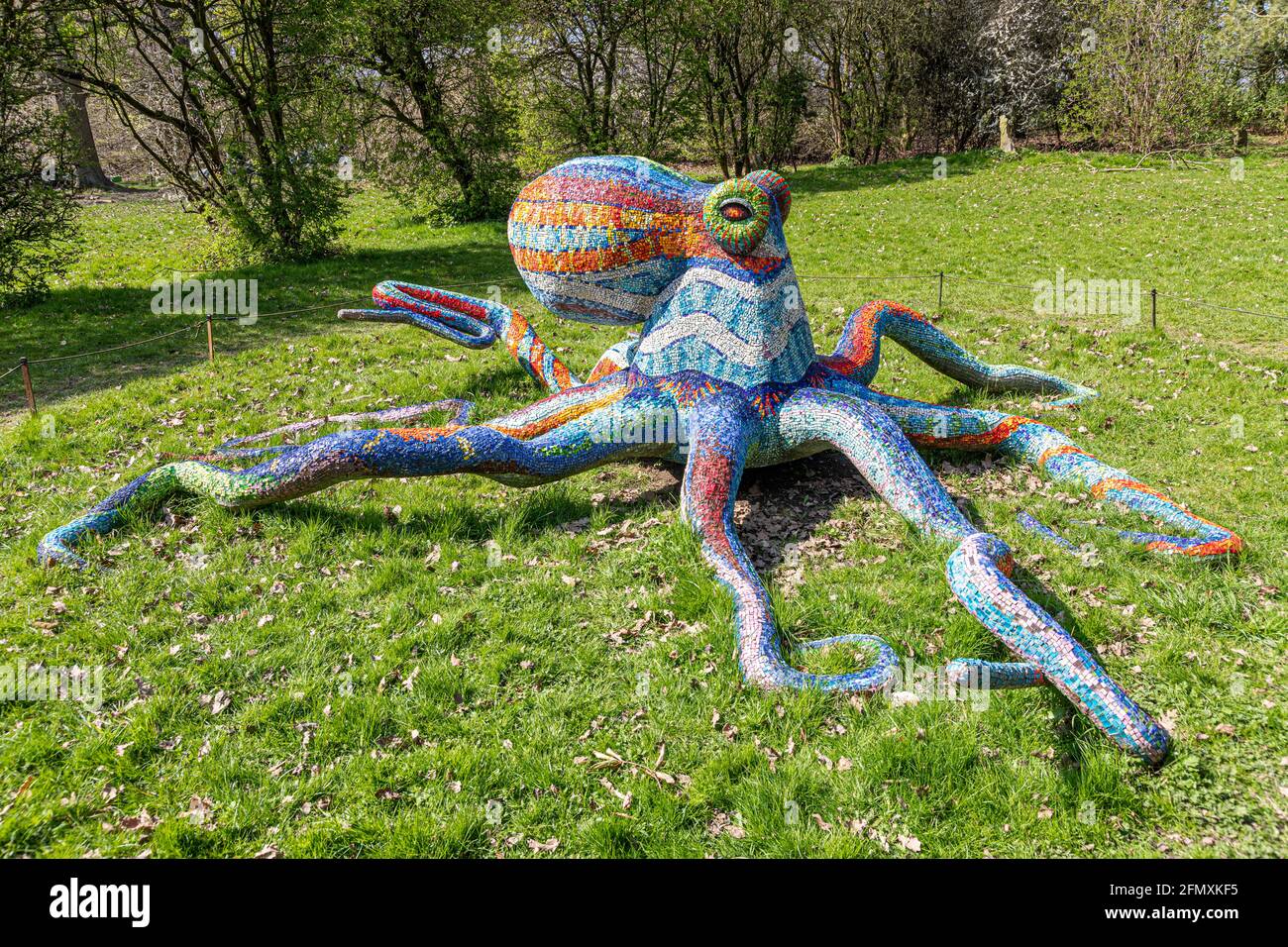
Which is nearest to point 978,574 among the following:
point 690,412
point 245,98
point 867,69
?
point 690,412

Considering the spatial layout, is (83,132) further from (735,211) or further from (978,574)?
(978,574)

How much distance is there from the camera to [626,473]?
720 centimetres

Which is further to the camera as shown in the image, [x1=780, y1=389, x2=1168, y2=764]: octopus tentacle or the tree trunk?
the tree trunk

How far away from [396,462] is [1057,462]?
5.08 metres

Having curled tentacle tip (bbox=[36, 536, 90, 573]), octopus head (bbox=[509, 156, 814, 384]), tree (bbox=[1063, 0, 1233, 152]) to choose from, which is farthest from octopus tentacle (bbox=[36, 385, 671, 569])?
tree (bbox=[1063, 0, 1233, 152])

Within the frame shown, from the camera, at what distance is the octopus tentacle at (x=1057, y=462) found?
531 centimetres

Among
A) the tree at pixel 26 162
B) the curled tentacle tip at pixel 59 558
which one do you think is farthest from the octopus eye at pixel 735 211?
the tree at pixel 26 162

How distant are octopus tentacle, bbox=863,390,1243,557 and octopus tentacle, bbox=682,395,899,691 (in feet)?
4.70

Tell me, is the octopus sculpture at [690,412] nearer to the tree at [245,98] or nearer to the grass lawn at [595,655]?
the grass lawn at [595,655]

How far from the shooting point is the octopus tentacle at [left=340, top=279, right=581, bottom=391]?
26.2 feet

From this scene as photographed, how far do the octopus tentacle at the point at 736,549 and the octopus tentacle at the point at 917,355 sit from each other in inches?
51.6

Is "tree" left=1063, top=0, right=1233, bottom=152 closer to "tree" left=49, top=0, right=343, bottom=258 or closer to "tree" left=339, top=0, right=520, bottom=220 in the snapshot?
"tree" left=339, top=0, right=520, bottom=220
